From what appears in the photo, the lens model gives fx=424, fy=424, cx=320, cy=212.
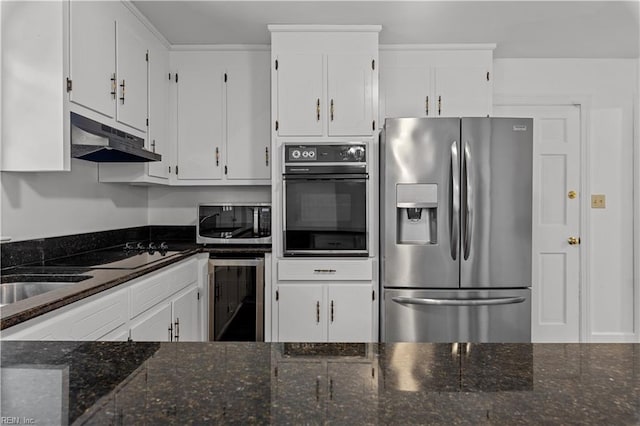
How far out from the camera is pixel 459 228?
2.54 m

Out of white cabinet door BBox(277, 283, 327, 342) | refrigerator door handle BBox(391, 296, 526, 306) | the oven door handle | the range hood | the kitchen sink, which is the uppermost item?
the range hood

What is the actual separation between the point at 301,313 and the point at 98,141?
5.11ft

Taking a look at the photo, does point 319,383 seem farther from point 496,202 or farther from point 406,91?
point 406,91

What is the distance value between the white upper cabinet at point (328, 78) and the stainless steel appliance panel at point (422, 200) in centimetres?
34

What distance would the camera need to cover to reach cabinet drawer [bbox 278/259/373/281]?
2.77m

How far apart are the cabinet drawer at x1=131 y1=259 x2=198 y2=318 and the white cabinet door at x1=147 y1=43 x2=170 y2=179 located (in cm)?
74

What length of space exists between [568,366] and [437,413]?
290 millimetres

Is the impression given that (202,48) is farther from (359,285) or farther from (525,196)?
(525,196)

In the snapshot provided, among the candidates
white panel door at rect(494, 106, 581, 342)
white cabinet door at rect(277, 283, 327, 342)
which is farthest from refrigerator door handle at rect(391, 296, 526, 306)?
white panel door at rect(494, 106, 581, 342)

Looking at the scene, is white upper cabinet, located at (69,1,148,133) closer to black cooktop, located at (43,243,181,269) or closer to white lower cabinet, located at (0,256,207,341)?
black cooktop, located at (43,243,181,269)

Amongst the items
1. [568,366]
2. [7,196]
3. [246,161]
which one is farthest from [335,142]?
[568,366]

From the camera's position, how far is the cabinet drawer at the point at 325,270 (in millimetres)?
2766

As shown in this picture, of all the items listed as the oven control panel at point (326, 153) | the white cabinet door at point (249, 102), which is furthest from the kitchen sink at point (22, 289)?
the white cabinet door at point (249, 102)

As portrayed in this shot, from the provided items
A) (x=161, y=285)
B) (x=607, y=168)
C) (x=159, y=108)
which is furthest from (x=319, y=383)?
(x=607, y=168)
